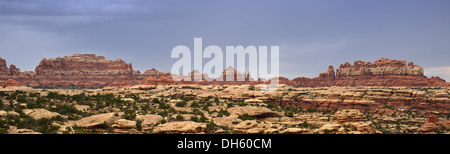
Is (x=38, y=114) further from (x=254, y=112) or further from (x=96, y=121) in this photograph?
(x=254, y=112)

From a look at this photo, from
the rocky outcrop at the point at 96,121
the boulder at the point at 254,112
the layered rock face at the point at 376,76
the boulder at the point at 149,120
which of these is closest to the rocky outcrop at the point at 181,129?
the boulder at the point at 149,120

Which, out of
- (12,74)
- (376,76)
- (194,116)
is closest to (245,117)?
(194,116)

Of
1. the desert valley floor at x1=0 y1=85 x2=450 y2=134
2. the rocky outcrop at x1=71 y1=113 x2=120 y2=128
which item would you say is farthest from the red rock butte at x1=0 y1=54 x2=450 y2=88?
the rocky outcrop at x1=71 y1=113 x2=120 y2=128

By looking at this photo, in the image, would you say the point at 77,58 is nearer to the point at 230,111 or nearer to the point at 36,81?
the point at 36,81

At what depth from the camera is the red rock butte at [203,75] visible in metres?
147

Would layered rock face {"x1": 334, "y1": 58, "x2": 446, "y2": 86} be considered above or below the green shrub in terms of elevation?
above

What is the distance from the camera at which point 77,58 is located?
19888cm

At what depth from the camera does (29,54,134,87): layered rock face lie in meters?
175

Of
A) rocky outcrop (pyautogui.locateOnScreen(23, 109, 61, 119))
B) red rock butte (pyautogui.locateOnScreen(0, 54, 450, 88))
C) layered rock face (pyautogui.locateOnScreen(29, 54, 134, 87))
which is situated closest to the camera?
rocky outcrop (pyautogui.locateOnScreen(23, 109, 61, 119))

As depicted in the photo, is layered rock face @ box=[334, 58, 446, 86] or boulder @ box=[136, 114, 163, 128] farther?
layered rock face @ box=[334, 58, 446, 86]

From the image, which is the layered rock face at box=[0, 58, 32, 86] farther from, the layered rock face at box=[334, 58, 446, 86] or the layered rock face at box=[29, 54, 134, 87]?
the layered rock face at box=[334, 58, 446, 86]
